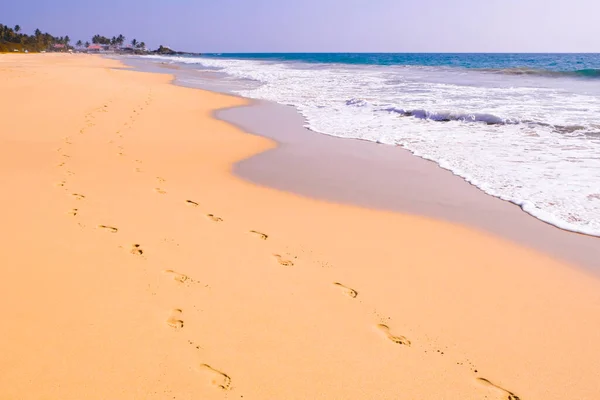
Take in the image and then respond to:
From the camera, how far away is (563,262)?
158 inches

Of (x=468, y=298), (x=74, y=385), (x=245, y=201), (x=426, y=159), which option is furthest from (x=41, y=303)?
(x=426, y=159)

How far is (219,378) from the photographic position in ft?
7.78

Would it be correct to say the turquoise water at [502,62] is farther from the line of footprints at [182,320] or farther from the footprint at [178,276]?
the footprint at [178,276]

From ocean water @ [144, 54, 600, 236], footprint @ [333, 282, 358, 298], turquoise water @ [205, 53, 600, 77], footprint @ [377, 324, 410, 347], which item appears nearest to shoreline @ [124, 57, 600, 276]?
ocean water @ [144, 54, 600, 236]

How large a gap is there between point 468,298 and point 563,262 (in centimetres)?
134

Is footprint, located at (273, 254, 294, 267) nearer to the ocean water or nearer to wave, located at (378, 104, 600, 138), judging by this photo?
the ocean water

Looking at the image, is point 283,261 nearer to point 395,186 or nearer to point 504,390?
point 504,390

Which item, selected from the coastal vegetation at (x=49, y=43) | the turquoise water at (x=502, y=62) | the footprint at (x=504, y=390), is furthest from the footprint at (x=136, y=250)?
the coastal vegetation at (x=49, y=43)

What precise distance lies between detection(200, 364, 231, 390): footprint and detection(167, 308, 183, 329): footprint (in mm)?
429

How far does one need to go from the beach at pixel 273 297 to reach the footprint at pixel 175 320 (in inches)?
0.5

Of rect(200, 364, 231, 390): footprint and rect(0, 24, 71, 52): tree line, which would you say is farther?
rect(0, 24, 71, 52): tree line

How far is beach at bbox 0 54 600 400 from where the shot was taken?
2.42 m

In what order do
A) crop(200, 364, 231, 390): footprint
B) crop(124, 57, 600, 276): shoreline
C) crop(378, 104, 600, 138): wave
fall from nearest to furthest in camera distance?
crop(200, 364, 231, 390): footprint < crop(124, 57, 600, 276): shoreline < crop(378, 104, 600, 138): wave

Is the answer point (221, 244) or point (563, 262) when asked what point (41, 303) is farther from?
point (563, 262)
